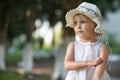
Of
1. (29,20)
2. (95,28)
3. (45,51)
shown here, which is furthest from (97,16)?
(45,51)

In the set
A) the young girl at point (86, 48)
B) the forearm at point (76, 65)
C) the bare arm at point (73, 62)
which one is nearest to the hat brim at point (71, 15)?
the young girl at point (86, 48)

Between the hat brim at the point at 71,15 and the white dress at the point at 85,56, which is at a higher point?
the hat brim at the point at 71,15

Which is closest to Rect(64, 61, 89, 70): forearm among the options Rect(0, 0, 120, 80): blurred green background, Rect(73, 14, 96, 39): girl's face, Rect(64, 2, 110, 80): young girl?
Rect(64, 2, 110, 80): young girl

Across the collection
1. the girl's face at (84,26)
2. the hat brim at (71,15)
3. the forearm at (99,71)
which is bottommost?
the forearm at (99,71)

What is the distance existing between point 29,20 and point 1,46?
7.96 feet

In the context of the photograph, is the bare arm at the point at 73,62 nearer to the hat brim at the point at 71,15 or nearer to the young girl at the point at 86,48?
the young girl at the point at 86,48

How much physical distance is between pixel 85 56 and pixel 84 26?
159 millimetres

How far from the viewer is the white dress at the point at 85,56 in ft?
6.79

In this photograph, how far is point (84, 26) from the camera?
2.10 m

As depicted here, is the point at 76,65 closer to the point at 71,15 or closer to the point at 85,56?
the point at 85,56

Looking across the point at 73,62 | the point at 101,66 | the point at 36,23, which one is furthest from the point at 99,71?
the point at 36,23

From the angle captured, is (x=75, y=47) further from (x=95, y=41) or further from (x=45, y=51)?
(x=45, y=51)

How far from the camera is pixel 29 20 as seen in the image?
7.60m

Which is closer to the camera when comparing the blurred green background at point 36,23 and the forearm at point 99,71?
the forearm at point 99,71
